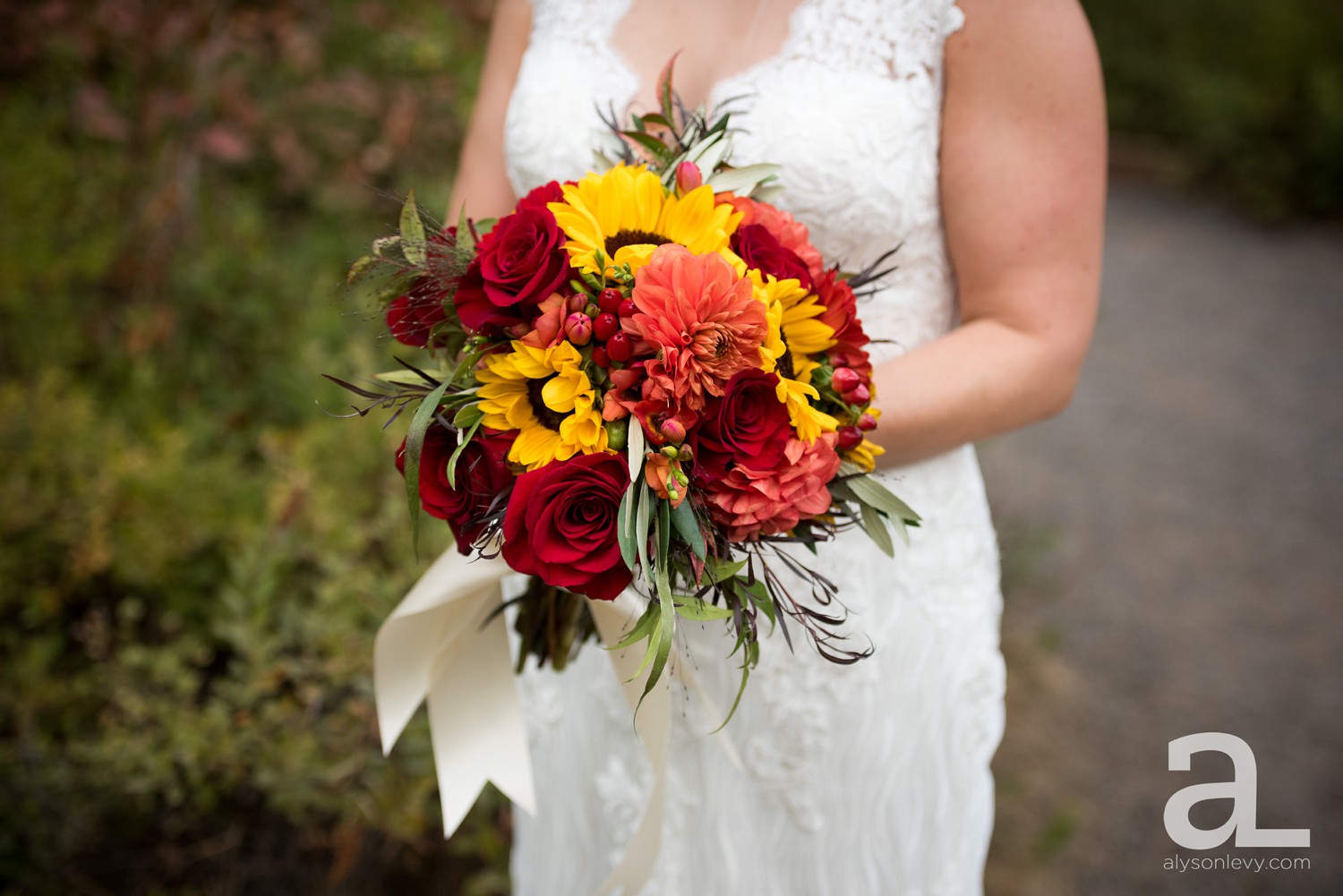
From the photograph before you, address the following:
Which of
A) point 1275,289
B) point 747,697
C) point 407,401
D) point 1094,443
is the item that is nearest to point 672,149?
point 407,401

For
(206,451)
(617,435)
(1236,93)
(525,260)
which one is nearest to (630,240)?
(525,260)

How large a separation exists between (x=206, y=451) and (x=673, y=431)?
109 inches

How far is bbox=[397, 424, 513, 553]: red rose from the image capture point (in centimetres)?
106

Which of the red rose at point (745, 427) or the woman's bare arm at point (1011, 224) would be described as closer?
the red rose at point (745, 427)

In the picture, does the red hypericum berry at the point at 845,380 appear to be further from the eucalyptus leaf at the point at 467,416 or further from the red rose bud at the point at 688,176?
the eucalyptus leaf at the point at 467,416

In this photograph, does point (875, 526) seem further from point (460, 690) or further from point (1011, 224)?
point (460, 690)

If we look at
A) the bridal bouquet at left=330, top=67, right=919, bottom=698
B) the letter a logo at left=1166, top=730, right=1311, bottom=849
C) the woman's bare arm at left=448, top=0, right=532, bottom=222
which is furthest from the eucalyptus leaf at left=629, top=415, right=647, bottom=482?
the letter a logo at left=1166, top=730, right=1311, bottom=849

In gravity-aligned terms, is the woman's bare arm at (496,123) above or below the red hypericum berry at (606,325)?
above

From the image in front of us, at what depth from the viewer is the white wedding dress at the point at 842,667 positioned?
57.5 inches

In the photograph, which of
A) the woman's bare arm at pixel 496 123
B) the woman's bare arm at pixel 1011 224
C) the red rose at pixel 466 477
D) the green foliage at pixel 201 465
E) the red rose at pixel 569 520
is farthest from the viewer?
the green foliage at pixel 201 465

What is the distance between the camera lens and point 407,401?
3.63ft

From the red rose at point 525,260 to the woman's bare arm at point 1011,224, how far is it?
1.86ft

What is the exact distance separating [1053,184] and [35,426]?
8.87ft

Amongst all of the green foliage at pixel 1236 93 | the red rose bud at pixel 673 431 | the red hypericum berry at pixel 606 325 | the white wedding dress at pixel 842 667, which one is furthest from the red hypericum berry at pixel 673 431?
the green foliage at pixel 1236 93
